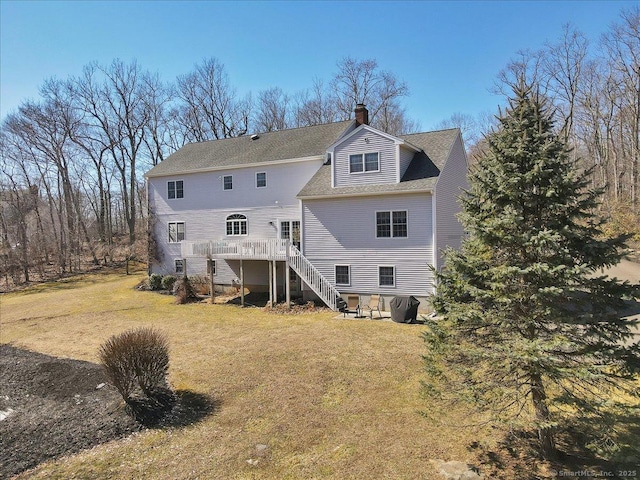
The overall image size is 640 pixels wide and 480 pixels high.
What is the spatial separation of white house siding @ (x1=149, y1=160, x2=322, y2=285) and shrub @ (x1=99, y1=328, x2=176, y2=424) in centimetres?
1273

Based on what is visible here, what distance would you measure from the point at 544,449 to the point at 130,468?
693 centimetres

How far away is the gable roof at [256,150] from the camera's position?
21.7 m

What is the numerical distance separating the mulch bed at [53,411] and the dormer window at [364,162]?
42.9 feet

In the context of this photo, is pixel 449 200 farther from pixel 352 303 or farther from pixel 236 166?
pixel 236 166

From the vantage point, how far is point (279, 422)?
7.85 metres

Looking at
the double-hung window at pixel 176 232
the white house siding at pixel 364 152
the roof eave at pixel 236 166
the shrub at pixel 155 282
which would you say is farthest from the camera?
the shrub at pixel 155 282

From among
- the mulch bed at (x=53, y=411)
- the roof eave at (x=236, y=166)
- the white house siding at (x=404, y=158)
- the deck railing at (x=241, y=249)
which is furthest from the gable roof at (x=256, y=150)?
the mulch bed at (x=53, y=411)

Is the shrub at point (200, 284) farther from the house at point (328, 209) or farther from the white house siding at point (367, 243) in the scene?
the white house siding at point (367, 243)

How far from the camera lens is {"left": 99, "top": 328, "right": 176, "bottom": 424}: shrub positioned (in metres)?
8.55

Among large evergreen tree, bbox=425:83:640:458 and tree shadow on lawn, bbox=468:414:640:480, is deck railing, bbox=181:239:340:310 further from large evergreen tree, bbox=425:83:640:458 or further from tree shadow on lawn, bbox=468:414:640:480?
large evergreen tree, bbox=425:83:640:458

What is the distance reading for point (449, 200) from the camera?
723 inches

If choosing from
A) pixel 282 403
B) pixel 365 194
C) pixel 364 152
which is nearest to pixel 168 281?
pixel 365 194

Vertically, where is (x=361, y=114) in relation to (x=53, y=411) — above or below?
A: above

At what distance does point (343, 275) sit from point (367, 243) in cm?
200
